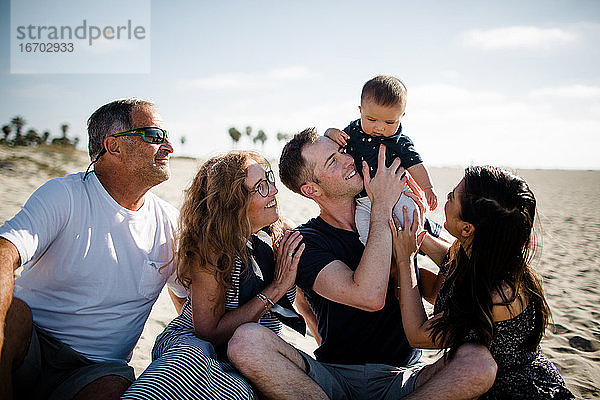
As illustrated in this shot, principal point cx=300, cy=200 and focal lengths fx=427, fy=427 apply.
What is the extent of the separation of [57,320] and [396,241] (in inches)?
91.1

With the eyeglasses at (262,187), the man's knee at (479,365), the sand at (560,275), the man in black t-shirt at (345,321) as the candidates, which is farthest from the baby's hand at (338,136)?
the man's knee at (479,365)

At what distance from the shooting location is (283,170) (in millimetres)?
3699

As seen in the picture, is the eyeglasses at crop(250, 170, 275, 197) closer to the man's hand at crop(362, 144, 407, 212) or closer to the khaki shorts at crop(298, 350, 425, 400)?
the man's hand at crop(362, 144, 407, 212)

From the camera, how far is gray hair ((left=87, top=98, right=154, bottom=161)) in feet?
10.4

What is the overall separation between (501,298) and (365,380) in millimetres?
1023

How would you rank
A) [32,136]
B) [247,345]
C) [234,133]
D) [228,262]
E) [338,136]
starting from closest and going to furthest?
Result: [247,345], [228,262], [338,136], [32,136], [234,133]

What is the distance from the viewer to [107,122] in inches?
125

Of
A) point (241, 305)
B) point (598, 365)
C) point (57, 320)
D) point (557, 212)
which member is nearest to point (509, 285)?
point (241, 305)

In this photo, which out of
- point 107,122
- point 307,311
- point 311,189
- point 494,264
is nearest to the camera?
point 494,264

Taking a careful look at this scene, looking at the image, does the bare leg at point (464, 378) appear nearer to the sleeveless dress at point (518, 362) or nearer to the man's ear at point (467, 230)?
the sleeveless dress at point (518, 362)

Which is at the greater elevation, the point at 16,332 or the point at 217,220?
the point at 217,220

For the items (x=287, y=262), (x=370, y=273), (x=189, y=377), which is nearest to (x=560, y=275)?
(x=370, y=273)

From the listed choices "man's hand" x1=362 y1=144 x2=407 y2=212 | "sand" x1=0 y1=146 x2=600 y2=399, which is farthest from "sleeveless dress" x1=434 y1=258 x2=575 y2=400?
"man's hand" x1=362 y1=144 x2=407 y2=212

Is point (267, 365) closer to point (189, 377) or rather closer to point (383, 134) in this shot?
point (189, 377)
